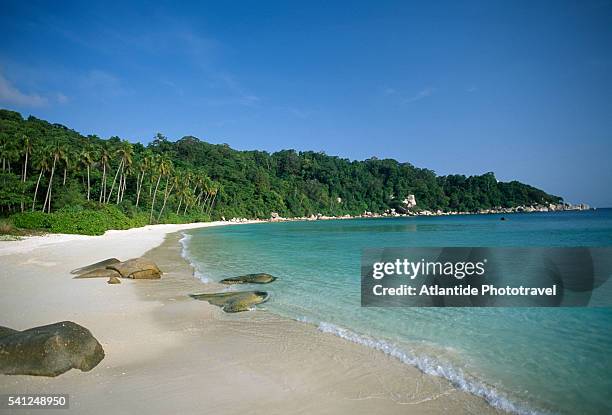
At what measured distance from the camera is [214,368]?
226 inches

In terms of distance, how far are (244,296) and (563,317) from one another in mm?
8521

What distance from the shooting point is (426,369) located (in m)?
5.86

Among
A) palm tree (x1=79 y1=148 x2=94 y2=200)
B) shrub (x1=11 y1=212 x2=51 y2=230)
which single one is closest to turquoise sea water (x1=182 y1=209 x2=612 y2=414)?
shrub (x1=11 y1=212 x2=51 y2=230)

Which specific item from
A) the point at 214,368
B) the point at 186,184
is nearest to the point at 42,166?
the point at 186,184

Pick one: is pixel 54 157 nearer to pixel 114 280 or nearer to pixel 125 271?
pixel 125 271

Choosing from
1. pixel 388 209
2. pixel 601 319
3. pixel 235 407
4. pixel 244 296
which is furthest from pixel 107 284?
pixel 388 209

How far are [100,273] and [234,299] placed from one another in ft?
23.1

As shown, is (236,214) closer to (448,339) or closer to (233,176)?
(233,176)

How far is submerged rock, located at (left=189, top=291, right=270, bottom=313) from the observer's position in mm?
9648

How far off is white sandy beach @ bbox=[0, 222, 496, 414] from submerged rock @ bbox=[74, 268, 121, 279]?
3160 mm

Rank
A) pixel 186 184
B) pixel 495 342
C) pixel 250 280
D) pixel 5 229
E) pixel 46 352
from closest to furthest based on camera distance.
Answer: pixel 46 352
pixel 495 342
pixel 250 280
pixel 5 229
pixel 186 184

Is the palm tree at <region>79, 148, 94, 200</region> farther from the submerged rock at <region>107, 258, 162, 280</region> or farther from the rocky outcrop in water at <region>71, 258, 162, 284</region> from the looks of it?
the submerged rock at <region>107, 258, 162, 280</region>

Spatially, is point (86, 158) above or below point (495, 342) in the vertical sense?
above

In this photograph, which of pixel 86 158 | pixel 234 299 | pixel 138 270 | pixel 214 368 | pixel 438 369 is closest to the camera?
pixel 214 368
